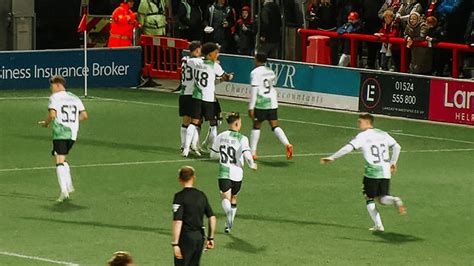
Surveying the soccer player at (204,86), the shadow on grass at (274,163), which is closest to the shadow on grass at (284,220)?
the shadow on grass at (274,163)

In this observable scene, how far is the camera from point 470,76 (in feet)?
110

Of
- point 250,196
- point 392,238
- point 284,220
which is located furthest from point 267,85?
point 392,238

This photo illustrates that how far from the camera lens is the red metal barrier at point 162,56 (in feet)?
125

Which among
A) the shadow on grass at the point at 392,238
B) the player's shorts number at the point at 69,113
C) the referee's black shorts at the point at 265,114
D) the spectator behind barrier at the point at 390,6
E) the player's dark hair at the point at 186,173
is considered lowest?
the shadow on grass at the point at 392,238

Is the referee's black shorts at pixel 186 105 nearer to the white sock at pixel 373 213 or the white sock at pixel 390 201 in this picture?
the white sock at pixel 373 213

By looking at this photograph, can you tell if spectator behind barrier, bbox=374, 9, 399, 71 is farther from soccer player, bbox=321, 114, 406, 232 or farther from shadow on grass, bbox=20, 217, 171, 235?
shadow on grass, bbox=20, 217, 171, 235

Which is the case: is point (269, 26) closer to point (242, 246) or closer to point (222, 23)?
point (222, 23)

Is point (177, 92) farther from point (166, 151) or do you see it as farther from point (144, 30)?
point (166, 151)

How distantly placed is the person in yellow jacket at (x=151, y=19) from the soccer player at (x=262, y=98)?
12761mm

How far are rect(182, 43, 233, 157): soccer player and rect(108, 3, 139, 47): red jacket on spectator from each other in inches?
474

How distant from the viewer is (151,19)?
39.4 meters

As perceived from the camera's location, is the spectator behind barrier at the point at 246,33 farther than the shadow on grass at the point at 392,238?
Yes

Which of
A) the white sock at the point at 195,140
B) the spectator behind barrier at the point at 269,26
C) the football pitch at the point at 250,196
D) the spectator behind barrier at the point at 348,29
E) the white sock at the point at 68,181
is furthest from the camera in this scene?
the spectator behind barrier at the point at 269,26

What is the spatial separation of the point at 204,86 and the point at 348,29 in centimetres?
987
